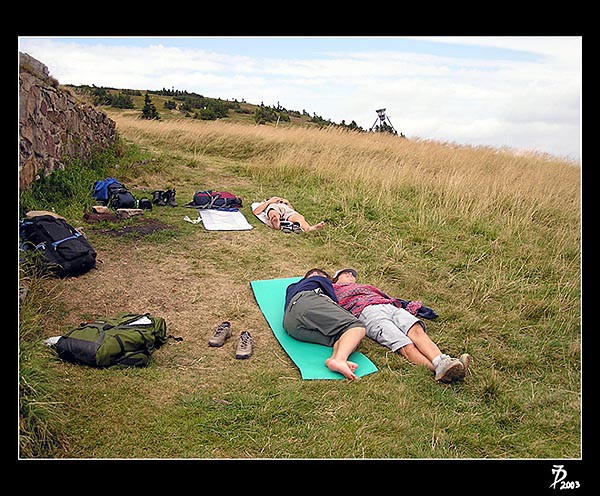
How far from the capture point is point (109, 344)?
141 inches

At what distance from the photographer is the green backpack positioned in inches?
139

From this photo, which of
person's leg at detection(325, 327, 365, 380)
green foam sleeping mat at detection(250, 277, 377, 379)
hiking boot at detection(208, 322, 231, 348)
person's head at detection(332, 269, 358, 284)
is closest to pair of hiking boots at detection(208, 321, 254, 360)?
hiking boot at detection(208, 322, 231, 348)

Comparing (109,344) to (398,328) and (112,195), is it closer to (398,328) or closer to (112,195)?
(398,328)

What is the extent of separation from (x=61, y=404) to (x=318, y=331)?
188 centimetres

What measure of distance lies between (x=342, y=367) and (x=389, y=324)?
71 centimetres

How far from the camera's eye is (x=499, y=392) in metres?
3.54

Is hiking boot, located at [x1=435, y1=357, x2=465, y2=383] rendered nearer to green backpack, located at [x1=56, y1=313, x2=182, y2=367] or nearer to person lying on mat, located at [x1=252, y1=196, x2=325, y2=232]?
green backpack, located at [x1=56, y1=313, x2=182, y2=367]

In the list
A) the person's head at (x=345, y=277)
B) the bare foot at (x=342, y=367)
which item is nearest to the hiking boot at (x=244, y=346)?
the bare foot at (x=342, y=367)

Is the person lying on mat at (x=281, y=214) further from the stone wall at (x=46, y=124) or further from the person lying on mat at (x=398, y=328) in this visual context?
the stone wall at (x=46, y=124)

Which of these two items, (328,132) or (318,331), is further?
(328,132)

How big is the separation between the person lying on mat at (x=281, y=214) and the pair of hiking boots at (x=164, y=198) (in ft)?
4.50

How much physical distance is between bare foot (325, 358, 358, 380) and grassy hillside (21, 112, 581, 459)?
0.07 m
